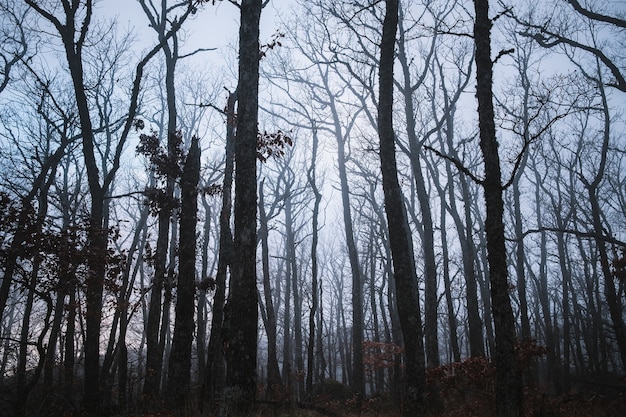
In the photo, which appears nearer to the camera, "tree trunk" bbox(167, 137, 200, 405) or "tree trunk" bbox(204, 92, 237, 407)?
"tree trunk" bbox(167, 137, 200, 405)

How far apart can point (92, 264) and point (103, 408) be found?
3510 millimetres

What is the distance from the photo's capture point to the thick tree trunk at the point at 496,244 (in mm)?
5168

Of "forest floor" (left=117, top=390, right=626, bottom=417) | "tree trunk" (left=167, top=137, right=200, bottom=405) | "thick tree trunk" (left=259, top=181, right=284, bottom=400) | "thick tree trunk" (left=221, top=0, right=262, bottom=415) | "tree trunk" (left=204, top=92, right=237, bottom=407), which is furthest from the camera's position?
"thick tree trunk" (left=259, top=181, right=284, bottom=400)

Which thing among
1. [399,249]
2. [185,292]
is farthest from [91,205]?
[399,249]

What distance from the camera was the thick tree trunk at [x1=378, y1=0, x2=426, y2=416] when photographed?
5.96 meters

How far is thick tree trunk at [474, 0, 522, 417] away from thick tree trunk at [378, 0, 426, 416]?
1.15 metres

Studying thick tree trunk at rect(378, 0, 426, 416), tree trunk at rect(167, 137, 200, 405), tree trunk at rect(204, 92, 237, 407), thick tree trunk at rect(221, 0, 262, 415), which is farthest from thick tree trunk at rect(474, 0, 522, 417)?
tree trunk at rect(167, 137, 200, 405)

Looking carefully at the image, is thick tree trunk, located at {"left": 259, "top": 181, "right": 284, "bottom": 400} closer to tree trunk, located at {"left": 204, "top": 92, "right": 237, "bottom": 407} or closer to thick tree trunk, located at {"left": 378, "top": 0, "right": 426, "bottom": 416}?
tree trunk, located at {"left": 204, "top": 92, "right": 237, "bottom": 407}

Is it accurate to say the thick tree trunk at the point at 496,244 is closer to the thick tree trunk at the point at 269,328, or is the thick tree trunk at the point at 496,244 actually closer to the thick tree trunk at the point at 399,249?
the thick tree trunk at the point at 399,249

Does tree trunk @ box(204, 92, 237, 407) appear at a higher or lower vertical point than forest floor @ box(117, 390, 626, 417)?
higher

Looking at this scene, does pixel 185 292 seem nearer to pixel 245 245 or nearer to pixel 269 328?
pixel 245 245

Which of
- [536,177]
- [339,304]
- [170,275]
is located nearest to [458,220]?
[536,177]

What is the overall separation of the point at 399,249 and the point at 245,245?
8.29ft

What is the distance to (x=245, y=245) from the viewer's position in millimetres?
5777
